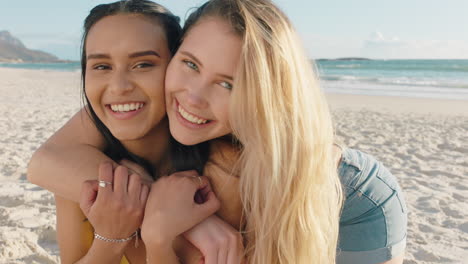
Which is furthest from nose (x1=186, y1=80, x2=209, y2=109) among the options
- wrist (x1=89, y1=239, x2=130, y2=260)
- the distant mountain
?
the distant mountain

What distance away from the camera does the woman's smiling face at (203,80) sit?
5.91 feet

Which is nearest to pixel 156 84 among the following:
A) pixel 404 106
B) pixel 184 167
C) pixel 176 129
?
pixel 176 129

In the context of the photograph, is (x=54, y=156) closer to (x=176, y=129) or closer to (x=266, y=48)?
(x=176, y=129)

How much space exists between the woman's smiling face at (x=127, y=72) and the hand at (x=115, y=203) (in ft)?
1.08

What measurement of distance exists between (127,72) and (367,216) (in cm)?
150

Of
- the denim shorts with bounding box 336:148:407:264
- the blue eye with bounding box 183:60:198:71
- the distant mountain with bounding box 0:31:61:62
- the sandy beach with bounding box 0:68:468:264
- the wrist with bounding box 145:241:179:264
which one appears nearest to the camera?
the wrist with bounding box 145:241:179:264

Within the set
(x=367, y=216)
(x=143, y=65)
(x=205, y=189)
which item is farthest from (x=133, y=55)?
(x=367, y=216)

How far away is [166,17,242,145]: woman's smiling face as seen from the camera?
180cm

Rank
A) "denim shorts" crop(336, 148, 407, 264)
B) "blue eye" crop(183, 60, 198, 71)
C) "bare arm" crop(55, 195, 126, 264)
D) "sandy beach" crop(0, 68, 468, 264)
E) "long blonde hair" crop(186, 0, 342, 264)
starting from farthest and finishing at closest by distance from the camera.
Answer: "sandy beach" crop(0, 68, 468, 264) < "denim shorts" crop(336, 148, 407, 264) < "bare arm" crop(55, 195, 126, 264) < "blue eye" crop(183, 60, 198, 71) < "long blonde hair" crop(186, 0, 342, 264)

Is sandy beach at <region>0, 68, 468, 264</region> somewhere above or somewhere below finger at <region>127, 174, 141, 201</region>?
below

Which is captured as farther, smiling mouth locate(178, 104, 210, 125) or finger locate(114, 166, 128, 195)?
smiling mouth locate(178, 104, 210, 125)

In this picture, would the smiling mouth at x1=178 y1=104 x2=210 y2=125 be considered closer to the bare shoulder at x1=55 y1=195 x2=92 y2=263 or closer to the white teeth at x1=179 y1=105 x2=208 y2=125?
the white teeth at x1=179 y1=105 x2=208 y2=125

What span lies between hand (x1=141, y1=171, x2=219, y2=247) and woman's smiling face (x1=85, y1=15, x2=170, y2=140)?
1.24ft

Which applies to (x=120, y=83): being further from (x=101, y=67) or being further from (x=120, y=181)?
(x=120, y=181)
